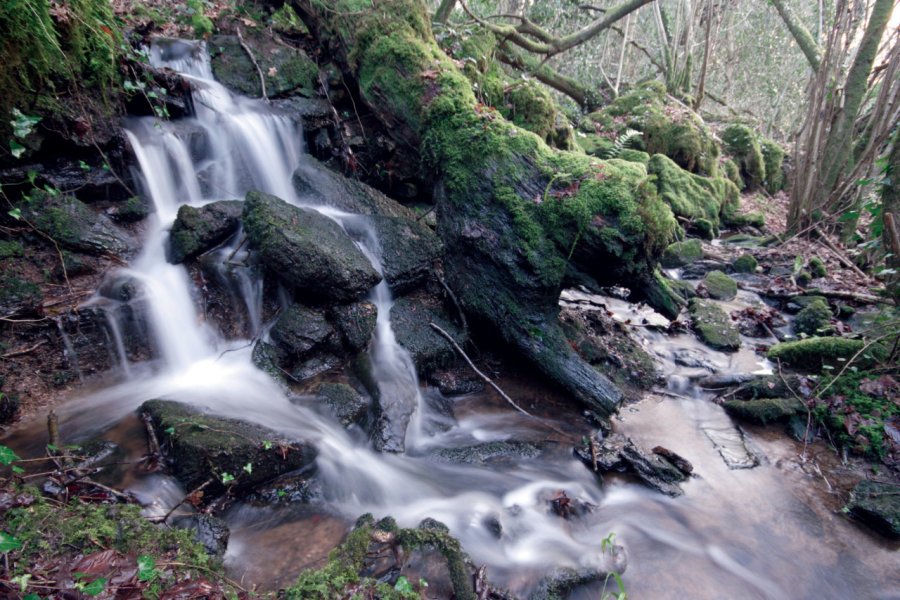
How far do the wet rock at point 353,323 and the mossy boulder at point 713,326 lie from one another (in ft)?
15.3

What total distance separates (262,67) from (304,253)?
4.36 m

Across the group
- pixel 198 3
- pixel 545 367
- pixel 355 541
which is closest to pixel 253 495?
pixel 355 541

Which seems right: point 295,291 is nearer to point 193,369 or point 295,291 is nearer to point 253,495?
point 193,369

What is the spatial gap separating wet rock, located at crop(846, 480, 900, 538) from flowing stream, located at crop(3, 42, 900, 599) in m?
0.15

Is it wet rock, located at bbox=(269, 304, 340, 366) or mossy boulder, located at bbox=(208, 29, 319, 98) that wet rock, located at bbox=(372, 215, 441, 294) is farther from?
mossy boulder, located at bbox=(208, 29, 319, 98)

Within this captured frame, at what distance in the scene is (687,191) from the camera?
37.0ft

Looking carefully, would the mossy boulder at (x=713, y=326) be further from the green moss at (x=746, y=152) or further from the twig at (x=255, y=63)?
the green moss at (x=746, y=152)

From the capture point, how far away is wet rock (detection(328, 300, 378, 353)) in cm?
482

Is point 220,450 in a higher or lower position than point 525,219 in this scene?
lower

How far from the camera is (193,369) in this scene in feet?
14.8

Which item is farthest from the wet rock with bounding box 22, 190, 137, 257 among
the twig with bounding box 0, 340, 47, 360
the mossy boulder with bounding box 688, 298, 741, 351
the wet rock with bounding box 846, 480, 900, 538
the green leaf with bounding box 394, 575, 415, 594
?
the mossy boulder with bounding box 688, 298, 741, 351

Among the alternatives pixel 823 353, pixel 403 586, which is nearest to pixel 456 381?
pixel 403 586

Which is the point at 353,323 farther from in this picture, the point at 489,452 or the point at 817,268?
the point at 817,268

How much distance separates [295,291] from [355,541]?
9.36ft
